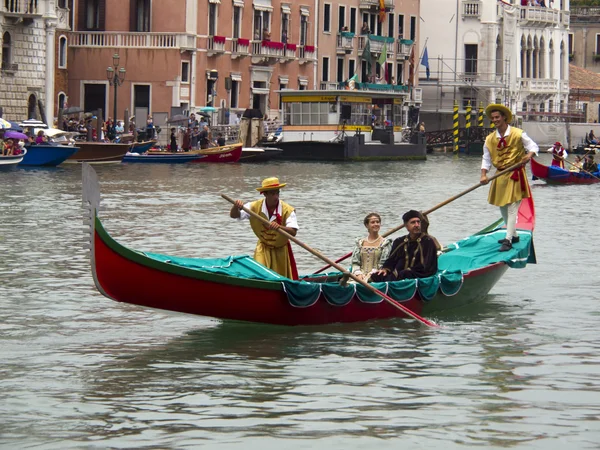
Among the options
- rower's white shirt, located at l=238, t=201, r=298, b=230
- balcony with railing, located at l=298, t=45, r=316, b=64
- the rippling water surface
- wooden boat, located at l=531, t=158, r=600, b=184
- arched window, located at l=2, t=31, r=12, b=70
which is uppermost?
balcony with railing, located at l=298, t=45, r=316, b=64

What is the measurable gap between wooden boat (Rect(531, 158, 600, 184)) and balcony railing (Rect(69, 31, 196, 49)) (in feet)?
52.9

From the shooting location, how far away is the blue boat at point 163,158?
1451 inches

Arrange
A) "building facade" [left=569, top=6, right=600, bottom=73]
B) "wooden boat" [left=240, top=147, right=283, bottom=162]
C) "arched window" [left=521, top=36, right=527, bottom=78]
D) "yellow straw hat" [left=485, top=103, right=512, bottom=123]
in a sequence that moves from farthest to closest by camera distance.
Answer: "building facade" [left=569, top=6, right=600, bottom=73], "arched window" [left=521, top=36, right=527, bottom=78], "wooden boat" [left=240, top=147, right=283, bottom=162], "yellow straw hat" [left=485, top=103, right=512, bottom=123]

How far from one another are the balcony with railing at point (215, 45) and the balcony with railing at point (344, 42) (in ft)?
31.3

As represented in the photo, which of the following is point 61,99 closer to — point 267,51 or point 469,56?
point 267,51

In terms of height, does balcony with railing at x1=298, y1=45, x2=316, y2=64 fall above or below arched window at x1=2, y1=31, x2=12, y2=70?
above

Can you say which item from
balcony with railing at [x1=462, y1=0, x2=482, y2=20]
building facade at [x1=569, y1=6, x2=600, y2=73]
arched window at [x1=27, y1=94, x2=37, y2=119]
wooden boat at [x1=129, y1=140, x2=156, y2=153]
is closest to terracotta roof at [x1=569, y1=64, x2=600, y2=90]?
building facade at [x1=569, y1=6, x2=600, y2=73]

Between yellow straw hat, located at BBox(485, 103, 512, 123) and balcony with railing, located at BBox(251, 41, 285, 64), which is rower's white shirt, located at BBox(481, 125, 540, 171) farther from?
balcony with railing, located at BBox(251, 41, 285, 64)

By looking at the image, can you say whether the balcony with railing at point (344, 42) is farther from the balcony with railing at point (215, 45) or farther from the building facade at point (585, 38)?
the building facade at point (585, 38)

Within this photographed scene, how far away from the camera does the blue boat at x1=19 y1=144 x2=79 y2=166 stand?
107 feet

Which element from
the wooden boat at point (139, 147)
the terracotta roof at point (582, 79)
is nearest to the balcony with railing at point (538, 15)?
the terracotta roof at point (582, 79)

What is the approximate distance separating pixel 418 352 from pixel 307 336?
0.89 meters

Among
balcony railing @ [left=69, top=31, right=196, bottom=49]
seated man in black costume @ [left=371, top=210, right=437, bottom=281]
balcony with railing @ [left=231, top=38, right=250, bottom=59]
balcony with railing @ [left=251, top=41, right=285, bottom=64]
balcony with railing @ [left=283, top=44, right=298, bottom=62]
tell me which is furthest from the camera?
balcony with railing @ [left=283, top=44, right=298, bottom=62]

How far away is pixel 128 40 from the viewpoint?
44.1 metres
